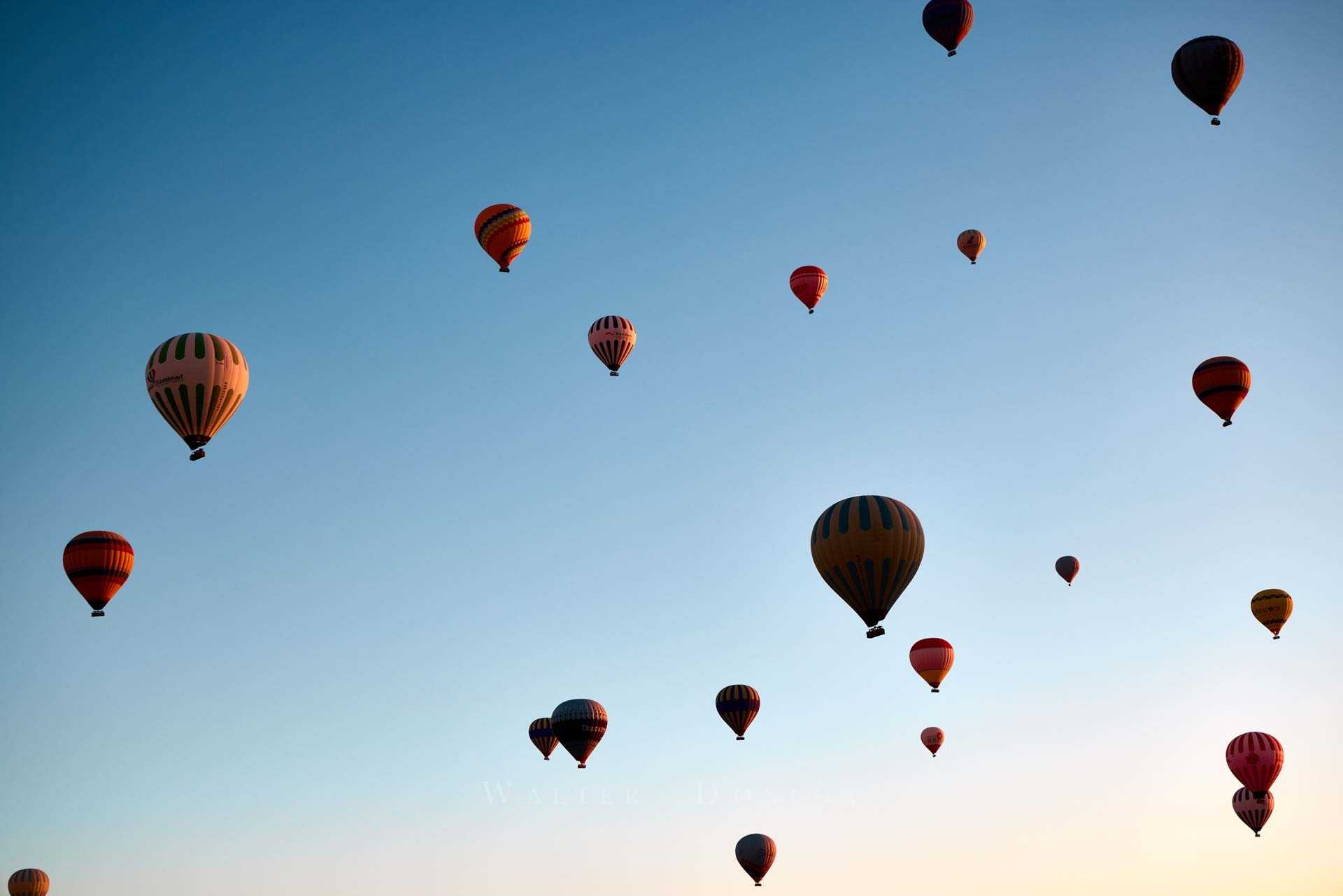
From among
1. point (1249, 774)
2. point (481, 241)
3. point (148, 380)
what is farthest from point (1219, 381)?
point (148, 380)

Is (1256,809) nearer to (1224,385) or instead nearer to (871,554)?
(1224,385)

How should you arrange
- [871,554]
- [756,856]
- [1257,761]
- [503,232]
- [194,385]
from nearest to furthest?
[871,554], [194,385], [503,232], [1257,761], [756,856]

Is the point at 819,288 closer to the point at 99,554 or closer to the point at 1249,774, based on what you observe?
the point at 1249,774

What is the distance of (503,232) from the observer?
169ft

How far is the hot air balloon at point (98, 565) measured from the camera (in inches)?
1857

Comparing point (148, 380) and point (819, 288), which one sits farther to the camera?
point (819, 288)

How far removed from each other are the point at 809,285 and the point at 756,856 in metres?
25.9

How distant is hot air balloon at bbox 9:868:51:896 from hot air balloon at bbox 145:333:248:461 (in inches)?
1553

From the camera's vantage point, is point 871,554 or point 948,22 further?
point 948,22

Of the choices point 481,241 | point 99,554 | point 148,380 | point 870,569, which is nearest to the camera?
point 870,569

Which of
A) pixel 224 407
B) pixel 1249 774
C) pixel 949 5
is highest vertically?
pixel 949 5

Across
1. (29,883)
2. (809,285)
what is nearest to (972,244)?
(809,285)

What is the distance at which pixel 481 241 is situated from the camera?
170ft

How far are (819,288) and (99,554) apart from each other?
2977cm
